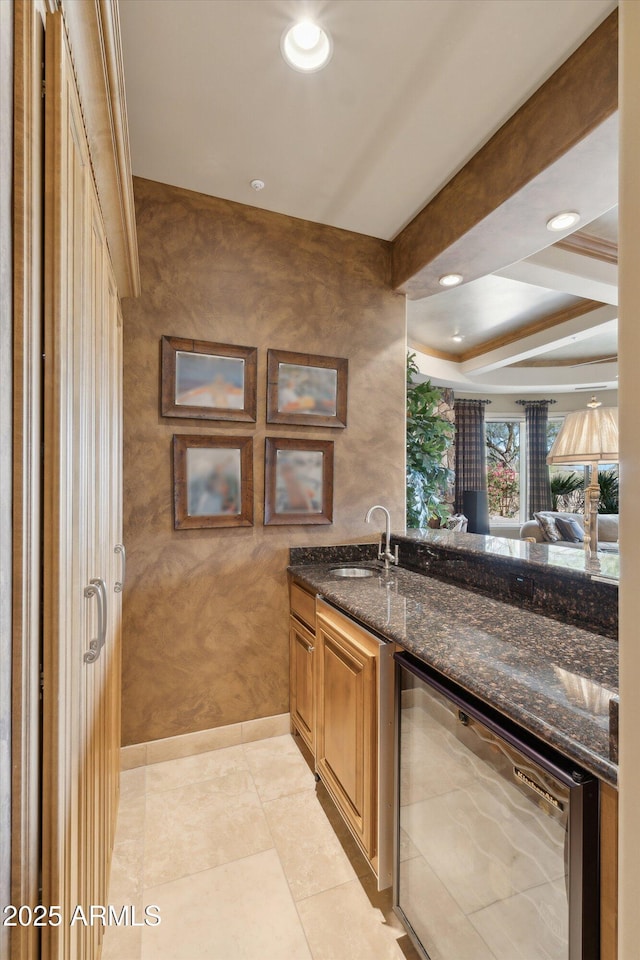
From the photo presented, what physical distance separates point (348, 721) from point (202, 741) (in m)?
1.05

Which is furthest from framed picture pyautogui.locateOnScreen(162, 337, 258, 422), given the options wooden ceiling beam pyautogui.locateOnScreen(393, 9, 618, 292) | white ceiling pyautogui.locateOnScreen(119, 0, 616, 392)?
wooden ceiling beam pyautogui.locateOnScreen(393, 9, 618, 292)

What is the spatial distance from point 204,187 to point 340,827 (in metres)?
2.91

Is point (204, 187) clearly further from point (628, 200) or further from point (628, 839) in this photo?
point (628, 839)

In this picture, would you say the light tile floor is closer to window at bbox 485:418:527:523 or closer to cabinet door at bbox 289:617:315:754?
Answer: cabinet door at bbox 289:617:315:754

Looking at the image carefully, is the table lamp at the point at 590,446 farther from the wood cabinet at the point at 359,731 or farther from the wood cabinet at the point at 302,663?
the wood cabinet at the point at 302,663

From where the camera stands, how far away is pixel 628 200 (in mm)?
310

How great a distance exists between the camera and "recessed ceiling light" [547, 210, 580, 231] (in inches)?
77.1

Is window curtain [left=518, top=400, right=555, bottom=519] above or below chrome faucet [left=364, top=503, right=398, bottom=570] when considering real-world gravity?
→ above

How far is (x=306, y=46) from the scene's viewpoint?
5.04ft

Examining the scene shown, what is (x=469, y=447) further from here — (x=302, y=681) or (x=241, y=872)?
(x=241, y=872)

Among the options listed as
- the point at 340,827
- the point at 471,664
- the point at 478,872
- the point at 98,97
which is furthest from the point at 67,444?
the point at 340,827

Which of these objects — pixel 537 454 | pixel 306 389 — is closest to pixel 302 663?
pixel 306 389

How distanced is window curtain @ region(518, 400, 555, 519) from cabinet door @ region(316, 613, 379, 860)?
272 inches

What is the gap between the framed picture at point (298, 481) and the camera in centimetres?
244
